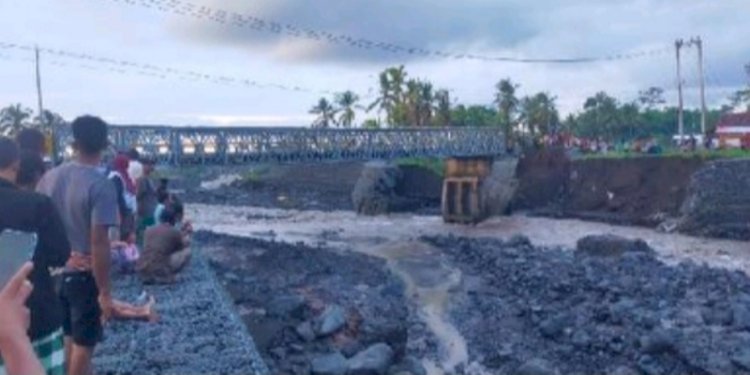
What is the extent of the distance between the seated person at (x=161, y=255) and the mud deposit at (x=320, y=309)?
1.83 m

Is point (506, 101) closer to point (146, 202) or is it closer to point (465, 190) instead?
point (465, 190)

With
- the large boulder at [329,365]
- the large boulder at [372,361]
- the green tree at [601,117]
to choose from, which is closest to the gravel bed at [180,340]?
the large boulder at [329,365]

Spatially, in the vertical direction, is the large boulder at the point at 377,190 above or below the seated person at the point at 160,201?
below

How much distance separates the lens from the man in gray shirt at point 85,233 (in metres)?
5.75

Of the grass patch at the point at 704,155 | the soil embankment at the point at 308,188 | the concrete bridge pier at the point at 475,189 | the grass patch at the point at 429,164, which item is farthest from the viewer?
the soil embankment at the point at 308,188

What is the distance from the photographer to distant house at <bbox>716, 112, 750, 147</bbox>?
59859mm

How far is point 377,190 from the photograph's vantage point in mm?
53219

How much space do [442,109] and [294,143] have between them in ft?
92.5

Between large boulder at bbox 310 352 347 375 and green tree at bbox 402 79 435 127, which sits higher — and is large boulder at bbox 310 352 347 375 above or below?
below

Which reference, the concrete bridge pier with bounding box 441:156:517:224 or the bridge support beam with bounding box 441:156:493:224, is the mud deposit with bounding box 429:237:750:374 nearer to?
the bridge support beam with bounding box 441:156:493:224

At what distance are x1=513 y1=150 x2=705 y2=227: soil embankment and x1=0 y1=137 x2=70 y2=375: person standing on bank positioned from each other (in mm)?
38557

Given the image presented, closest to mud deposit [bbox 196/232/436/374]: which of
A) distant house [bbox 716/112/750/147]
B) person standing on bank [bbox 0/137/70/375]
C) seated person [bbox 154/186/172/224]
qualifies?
seated person [bbox 154/186/172/224]

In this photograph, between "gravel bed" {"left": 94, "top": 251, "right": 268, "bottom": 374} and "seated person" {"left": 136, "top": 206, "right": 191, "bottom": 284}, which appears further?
"seated person" {"left": 136, "top": 206, "right": 191, "bottom": 284}

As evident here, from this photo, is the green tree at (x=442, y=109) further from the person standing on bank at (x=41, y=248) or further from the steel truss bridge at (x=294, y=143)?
the person standing on bank at (x=41, y=248)
